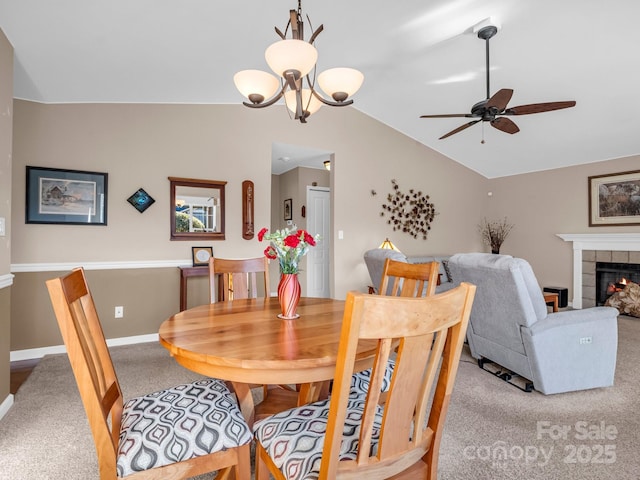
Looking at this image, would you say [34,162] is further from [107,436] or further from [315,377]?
[315,377]

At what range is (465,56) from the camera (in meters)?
3.45

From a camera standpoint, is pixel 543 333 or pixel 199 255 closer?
pixel 543 333

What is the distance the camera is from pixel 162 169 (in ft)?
12.3

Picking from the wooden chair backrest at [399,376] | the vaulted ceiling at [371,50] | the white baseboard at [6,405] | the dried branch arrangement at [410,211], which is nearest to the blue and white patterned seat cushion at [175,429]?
the wooden chair backrest at [399,376]

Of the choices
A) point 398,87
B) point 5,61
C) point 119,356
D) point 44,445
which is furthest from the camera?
point 398,87

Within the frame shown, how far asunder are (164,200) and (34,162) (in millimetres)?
1147

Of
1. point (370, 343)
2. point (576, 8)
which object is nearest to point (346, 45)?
point (576, 8)

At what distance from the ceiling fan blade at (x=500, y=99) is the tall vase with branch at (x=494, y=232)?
141 inches

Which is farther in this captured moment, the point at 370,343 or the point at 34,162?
the point at 34,162

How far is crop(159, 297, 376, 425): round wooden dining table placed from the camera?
1.09 m

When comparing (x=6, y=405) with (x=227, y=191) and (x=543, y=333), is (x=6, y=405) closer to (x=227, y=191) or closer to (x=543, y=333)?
(x=227, y=191)

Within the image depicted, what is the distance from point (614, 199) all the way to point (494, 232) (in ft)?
5.73

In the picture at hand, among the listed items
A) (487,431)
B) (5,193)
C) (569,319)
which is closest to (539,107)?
A: (569,319)

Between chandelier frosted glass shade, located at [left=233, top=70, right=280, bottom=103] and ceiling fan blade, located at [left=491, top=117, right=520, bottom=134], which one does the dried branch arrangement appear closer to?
ceiling fan blade, located at [left=491, top=117, right=520, bottom=134]
